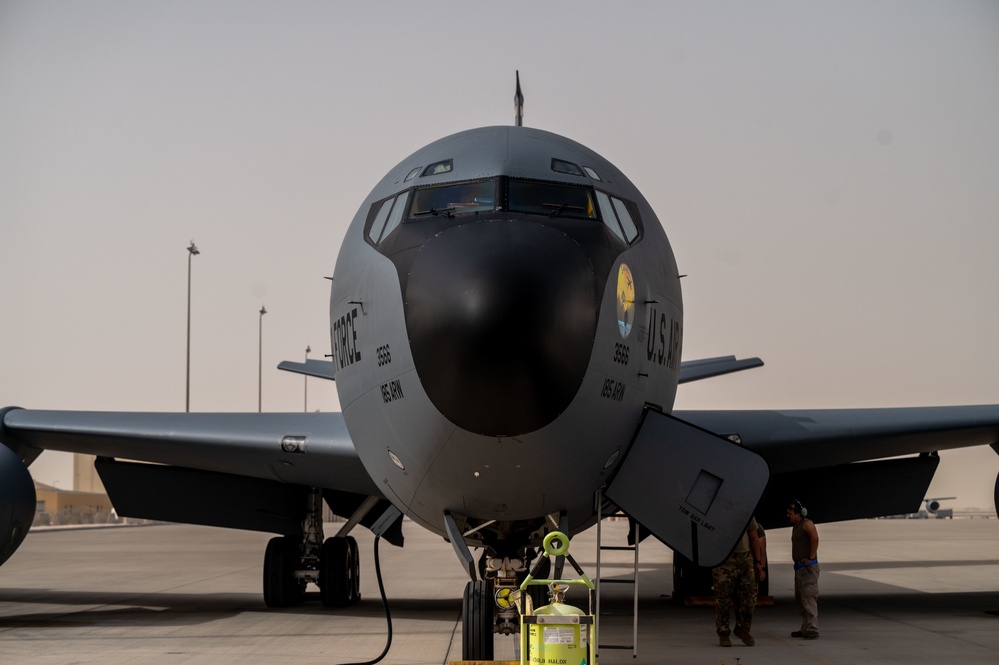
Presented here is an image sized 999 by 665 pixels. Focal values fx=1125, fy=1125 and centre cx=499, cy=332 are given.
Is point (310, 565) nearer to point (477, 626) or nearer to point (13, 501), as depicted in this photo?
point (13, 501)

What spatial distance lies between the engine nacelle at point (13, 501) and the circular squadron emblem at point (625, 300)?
8.23m

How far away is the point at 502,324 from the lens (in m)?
7.45

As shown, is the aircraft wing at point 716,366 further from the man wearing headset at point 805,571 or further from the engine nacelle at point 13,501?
the engine nacelle at point 13,501

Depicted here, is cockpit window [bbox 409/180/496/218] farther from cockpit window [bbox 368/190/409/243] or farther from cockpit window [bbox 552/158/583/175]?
cockpit window [bbox 552/158/583/175]

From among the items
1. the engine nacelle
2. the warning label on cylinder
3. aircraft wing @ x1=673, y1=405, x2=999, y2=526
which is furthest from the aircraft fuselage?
the engine nacelle

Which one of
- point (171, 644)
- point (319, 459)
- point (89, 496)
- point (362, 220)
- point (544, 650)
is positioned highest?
point (362, 220)

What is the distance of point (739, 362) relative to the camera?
1625cm

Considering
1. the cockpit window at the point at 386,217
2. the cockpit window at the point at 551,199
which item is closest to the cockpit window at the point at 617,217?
the cockpit window at the point at 551,199

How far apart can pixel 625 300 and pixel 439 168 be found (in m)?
2.12

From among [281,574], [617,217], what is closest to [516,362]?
[617,217]

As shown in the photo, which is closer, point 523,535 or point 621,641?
point 523,535

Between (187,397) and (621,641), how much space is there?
1642 inches

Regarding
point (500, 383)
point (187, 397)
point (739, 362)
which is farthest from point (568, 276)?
point (187, 397)

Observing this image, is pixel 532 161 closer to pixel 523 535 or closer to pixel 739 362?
pixel 523 535
